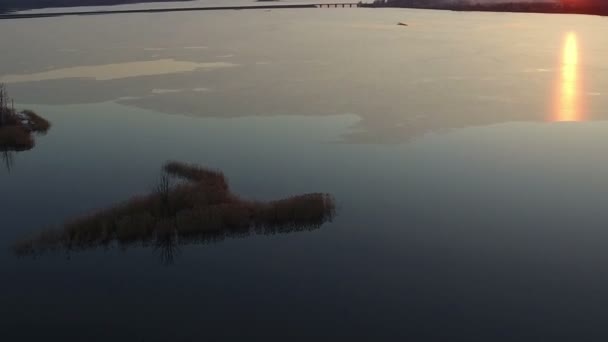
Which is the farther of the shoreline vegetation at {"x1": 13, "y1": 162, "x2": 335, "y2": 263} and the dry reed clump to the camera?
the dry reed clump

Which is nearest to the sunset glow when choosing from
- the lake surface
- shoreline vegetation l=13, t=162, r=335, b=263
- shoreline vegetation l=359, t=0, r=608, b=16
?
the lake surface

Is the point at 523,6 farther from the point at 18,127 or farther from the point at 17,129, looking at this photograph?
the point at 17,129

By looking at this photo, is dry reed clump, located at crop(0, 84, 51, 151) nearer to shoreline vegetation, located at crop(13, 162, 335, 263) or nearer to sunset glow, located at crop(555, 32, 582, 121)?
shoreline vegetation, located at crop(13, 162, 335, 263)

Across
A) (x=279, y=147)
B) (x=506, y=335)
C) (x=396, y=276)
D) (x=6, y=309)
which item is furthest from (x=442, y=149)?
(x=6, y=309)

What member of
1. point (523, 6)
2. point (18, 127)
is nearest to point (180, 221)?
point (18, 127)

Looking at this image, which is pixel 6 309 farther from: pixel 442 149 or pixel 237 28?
pixel 237 28

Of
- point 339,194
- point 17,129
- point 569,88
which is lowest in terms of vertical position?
point 339,194
